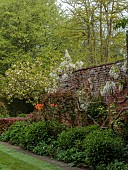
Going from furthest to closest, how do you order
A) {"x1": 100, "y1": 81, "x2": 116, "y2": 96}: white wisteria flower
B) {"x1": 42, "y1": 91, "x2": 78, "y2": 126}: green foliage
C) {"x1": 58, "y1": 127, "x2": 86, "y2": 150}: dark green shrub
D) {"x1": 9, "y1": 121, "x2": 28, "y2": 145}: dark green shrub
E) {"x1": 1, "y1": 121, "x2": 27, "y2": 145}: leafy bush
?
{"x1": 1, "y1": 121, "x2": 27, "y2": 145}: leafy bush < {"x1": 9, "y1": 121, "x2": 28, "y2": 145}: dark green shrub < {"x1": 42, "y1": 91, "x2": 78, "y2": 126}: green foliage < {"x1": 100, "y1": 81, "x2": 116, "y2": 96}: white wisteria flower < {"x1": 58, "y1": 127, "x2": 86, "y2": 150}: dark green shrub

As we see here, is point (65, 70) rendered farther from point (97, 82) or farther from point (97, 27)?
point (97, 27)

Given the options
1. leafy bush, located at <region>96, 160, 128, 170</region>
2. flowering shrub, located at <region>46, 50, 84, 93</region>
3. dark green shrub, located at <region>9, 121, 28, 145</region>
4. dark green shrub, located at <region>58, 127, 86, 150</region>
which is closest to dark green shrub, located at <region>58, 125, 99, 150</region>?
dark green shrub, located at <region>58, 127, 86, 150</region>

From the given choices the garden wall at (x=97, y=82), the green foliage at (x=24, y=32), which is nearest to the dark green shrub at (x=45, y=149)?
the garden wall at (x=97, y=82)

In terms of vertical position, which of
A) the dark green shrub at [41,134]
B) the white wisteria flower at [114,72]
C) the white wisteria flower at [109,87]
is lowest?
the dark green shrub at [41,134]

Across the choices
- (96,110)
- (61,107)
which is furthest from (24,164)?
(96,110)

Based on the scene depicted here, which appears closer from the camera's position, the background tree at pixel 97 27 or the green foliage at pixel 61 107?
the green foliage at pixel 61 107

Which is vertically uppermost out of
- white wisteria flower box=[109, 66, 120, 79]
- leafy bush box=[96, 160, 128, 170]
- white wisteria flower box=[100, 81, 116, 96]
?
white wisteria flower box=[109, 66, 120, 79]

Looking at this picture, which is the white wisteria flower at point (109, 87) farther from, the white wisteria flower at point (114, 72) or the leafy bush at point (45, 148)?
the leafy bush at point (45, 148)

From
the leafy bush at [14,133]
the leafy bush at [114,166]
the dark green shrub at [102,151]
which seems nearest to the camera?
the leafy bush at [114,166]


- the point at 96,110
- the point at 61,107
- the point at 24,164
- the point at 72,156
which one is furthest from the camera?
the point at 61,107

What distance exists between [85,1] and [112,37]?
95.7 inches

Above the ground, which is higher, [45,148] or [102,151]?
[102,151]

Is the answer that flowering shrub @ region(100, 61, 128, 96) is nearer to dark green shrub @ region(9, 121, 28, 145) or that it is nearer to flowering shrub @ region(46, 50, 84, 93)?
flowering shrub @ region(46, 50, 84, 93)

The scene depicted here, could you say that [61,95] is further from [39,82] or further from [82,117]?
[39,82]
